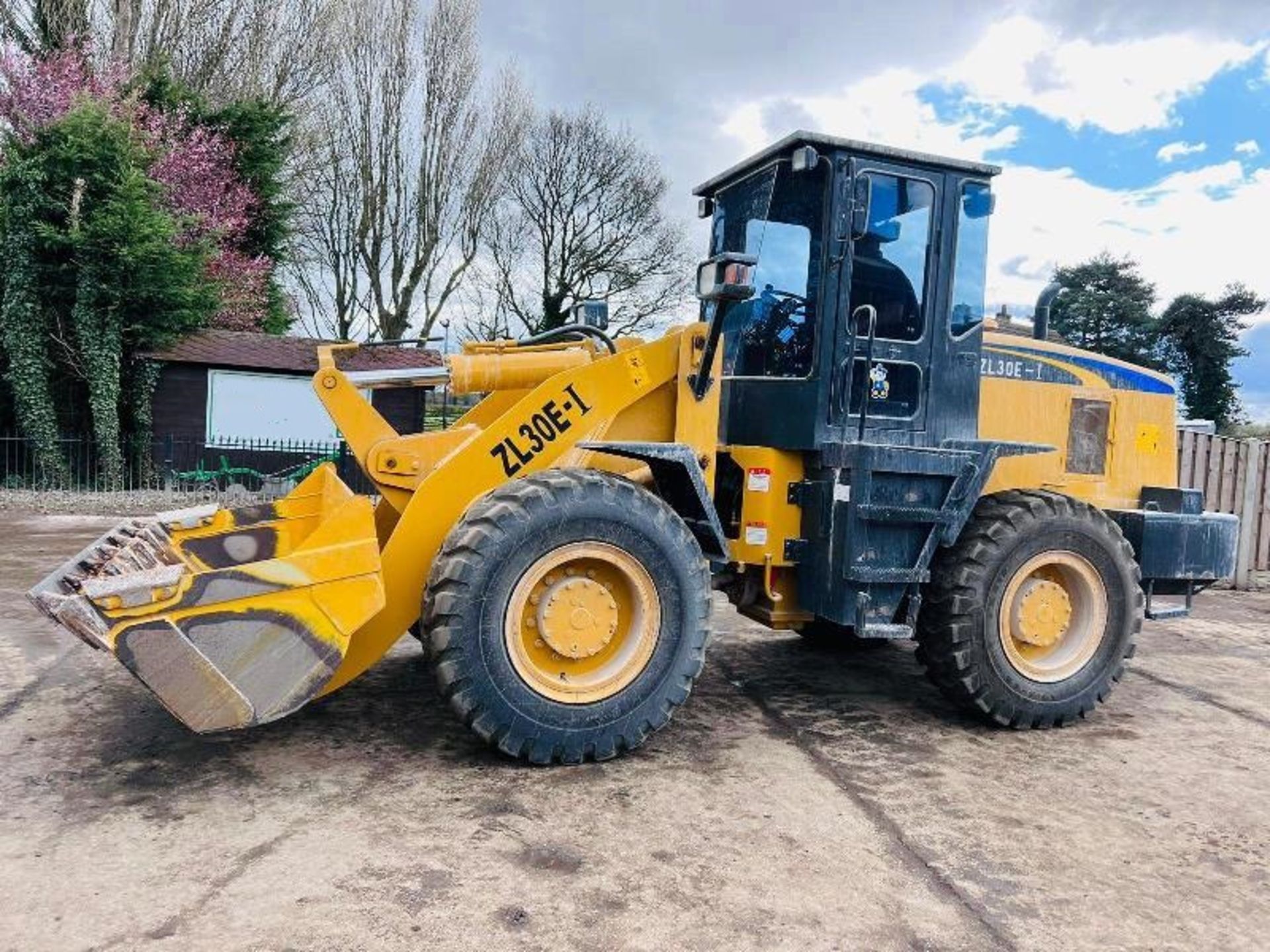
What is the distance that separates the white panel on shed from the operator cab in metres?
14.4

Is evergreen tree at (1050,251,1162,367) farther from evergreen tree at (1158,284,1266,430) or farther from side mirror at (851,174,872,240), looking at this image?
side mirror at (851,174,872,240)

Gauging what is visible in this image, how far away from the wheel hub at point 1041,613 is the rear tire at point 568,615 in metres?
1.63

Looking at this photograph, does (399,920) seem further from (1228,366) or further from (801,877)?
(1228,366)

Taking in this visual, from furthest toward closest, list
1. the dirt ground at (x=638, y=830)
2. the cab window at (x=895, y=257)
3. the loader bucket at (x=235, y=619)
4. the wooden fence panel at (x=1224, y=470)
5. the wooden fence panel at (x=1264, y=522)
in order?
1. the wooden fence panel at (x=1264, y=522)
2. the wooden fence panel at (x=1224, y=470)
3. the cab window at (x=895, y=257)
4. the loader bucket at (x=235, y=619)
5. the dirt ground at (x=638, y=830)

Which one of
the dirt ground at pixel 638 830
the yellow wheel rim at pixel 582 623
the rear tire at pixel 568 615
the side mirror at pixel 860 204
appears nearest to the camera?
the dirt ground at pixel 638 830

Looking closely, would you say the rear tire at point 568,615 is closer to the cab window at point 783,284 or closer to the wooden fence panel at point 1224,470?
the cab window at point 783,284

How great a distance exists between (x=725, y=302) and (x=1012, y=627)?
2.05 m

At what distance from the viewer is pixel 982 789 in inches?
150

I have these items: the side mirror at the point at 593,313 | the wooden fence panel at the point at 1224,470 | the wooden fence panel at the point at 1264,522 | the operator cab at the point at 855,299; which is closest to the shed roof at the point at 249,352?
the wooden fence panel at the point at 1224,470

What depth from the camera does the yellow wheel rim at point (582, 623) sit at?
3742 millimetres

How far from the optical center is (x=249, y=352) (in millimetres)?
18297

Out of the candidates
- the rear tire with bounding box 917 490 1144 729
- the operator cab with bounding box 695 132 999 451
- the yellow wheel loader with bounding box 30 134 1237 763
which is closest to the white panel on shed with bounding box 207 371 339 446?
the yellow wheel loader with bounding box 30 134 1237 763

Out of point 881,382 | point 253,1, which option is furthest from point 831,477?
point 253,1

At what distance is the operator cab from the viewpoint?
4.44 metres
